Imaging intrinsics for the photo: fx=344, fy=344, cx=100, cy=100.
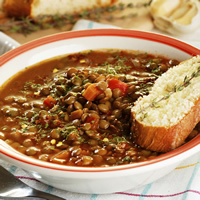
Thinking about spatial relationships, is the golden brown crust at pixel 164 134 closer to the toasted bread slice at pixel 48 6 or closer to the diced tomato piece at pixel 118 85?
the diced tomato piece at pixel 118 85

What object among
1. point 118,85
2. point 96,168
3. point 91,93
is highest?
point 118,85

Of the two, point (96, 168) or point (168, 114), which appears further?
point (168, 114)

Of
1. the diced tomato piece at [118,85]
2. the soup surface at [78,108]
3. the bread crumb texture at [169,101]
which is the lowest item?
the soup surface at [78,108]

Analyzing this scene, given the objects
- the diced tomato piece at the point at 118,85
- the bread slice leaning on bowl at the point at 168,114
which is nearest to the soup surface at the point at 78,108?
the diced tomato piece at the point at 118,85

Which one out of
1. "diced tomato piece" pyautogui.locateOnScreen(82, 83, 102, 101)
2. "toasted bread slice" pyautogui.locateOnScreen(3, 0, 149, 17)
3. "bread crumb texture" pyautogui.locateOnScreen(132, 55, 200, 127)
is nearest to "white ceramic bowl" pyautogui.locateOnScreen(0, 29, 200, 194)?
"bread crumb texture" pyautogui.locateOnScreen(132, 55, 200, 127)

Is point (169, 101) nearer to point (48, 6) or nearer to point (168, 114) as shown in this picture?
point (168, 114)

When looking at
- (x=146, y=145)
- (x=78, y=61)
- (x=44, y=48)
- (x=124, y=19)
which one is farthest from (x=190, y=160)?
(x=124, y=19)

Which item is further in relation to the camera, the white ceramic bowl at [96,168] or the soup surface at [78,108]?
the soup surface at [78,108]

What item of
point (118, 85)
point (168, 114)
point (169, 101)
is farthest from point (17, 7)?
Result: point (168, 114)
